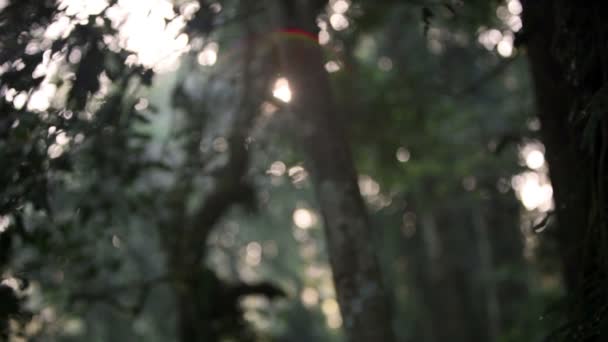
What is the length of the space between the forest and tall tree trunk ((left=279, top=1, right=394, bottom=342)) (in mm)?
16

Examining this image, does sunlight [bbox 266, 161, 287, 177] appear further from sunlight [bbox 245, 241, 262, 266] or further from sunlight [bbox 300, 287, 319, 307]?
sunlight [bbox 300, 287, 319, 307]

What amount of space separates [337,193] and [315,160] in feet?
1.15

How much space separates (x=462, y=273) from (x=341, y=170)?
14.8 metres

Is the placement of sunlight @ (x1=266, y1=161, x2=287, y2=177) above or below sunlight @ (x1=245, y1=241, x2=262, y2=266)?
above

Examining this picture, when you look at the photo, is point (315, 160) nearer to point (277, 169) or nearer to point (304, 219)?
point (277, 169)

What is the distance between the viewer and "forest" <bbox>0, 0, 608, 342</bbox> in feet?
14.6

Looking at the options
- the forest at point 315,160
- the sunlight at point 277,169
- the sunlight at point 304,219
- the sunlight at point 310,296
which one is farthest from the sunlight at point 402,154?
the sunlight at point 310,296

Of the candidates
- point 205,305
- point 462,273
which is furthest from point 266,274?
point 205,305

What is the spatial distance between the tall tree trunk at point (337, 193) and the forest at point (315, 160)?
16mm

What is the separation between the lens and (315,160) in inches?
229

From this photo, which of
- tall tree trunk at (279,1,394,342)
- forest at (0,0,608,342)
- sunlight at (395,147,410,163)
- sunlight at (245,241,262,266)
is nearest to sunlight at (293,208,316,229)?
sunlight at (245,241,262,266)

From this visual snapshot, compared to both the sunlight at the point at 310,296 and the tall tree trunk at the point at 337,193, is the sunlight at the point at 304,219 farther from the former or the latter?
the tall tree trunk at the point at 337,193

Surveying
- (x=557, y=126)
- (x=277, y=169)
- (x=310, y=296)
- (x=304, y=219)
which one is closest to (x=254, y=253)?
(x=304, y=219)

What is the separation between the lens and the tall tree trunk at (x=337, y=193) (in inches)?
216
